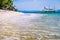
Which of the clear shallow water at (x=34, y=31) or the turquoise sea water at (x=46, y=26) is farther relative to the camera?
the turquoise sea water at (x=46, y=26)

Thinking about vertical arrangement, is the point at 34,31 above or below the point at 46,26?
above

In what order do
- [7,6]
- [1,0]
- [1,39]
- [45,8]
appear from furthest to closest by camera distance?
[45,8] < [7,6] < [1,0] < [1,39]

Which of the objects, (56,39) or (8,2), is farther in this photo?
(8,2)

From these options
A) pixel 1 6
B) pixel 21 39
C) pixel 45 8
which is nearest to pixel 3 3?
pixel 1 6

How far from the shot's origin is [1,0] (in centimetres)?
5506

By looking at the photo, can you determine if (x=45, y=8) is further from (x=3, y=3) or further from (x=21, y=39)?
(x=21, y=39)

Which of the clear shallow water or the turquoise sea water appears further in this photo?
the turquoise sea water

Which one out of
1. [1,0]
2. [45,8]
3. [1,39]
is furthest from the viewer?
[45,8]

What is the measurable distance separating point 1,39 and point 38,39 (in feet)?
6.31

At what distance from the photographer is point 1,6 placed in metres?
56.4

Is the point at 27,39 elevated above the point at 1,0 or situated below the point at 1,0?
above

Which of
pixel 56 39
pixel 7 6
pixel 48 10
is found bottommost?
pixel 48 10

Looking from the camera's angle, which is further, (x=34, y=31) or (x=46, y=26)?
(x=46, y=26)

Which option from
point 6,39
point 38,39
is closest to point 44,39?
point 38,39
